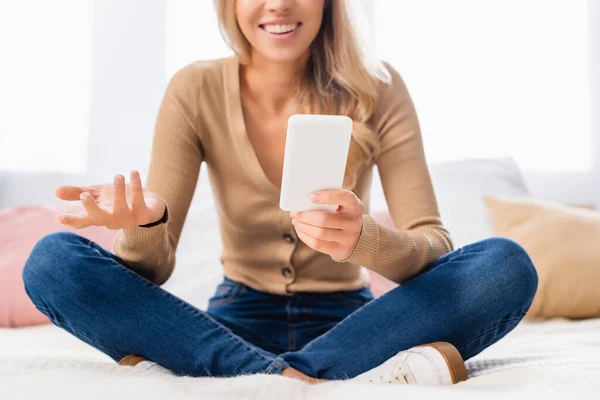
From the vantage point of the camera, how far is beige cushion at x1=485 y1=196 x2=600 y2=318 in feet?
4.86

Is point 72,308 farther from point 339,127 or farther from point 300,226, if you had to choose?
point 339,127

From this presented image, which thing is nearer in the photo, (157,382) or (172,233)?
(157,382)

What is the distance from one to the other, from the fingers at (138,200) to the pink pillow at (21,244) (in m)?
0.68

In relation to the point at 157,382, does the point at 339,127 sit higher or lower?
higher

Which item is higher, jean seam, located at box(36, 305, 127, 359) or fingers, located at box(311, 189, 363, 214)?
fingers, located at box(311, 189, 363, 214)

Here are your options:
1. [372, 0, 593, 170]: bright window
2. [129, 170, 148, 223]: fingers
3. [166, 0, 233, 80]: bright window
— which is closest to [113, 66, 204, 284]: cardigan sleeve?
[129, 170, 148, 223]: fingers

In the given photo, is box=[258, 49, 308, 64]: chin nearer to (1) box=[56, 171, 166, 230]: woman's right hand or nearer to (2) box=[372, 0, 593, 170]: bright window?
(1) box=[56, 171, 166, 230]: woman's right hand

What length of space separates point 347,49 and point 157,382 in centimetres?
73

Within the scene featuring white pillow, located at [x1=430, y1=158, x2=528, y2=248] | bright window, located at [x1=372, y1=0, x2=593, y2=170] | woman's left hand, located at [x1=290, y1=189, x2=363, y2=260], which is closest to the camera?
woman's left hand, located at [x1=290, y1=189, x2=363, y2=260]

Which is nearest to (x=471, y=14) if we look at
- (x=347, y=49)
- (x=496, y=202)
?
(x=496, y=202)

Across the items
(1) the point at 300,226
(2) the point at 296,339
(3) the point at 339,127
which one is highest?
(3) the point at 339,127

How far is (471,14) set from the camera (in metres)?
2.25

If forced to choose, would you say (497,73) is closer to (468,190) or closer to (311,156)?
(468,190)

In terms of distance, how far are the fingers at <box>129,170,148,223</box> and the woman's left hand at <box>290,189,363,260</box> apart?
0.21 meters
